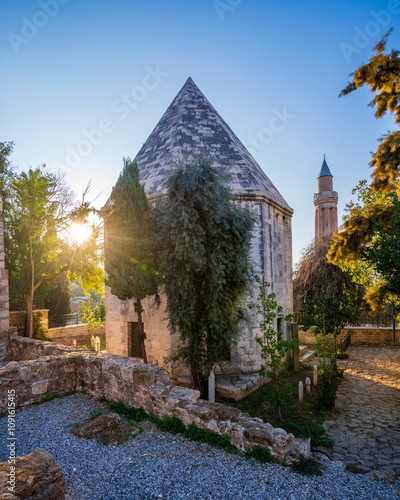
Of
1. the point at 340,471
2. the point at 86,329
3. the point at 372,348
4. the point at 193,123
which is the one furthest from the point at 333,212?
the point at 340,471

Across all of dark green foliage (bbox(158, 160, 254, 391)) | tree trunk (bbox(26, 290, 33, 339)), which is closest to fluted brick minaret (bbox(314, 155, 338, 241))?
dark green foliage (bbox(158, 160, 254, 391))

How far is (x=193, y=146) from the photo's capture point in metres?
11.8

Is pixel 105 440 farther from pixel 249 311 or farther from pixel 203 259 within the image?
pixel 249 311

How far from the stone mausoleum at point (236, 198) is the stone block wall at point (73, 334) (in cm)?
630

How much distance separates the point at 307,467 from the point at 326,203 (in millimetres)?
32733

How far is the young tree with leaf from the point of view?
26.6ft

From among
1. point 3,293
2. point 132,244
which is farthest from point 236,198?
point 3,293

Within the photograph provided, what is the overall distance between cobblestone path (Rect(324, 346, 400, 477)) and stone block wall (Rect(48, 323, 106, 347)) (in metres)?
13.9

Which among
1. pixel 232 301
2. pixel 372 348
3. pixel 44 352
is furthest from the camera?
pixel 372 348

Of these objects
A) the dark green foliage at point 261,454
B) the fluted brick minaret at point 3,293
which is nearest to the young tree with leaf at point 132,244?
the dark green foliage at point 261,454

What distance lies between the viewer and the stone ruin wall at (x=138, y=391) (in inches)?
183

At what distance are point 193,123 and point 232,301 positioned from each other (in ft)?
27.5

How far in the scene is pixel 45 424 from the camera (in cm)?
552

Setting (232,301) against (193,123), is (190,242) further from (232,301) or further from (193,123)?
(193,123)
